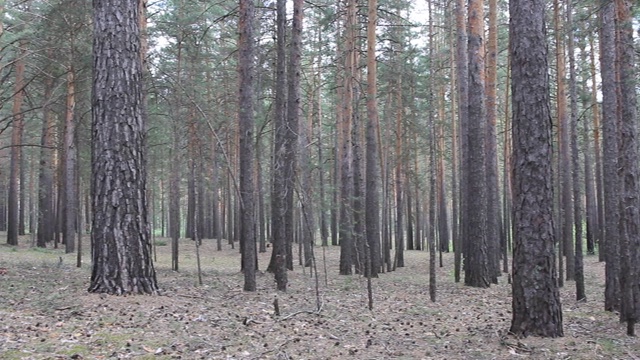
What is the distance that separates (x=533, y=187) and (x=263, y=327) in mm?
4131

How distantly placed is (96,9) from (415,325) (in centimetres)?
711

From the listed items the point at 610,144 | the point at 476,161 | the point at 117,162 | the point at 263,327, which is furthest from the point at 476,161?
the point at 117,162

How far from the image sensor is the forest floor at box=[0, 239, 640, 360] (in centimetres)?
550

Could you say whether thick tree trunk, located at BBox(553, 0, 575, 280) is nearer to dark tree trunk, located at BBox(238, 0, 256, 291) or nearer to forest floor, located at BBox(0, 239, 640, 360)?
forest floor, located at BBox(0, 239, 640, 360)

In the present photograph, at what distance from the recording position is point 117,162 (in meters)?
7.51

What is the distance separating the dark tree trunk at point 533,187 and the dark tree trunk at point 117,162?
5.53 meters

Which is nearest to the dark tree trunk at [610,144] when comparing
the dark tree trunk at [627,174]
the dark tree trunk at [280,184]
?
the dark tree trunk at [627,174]

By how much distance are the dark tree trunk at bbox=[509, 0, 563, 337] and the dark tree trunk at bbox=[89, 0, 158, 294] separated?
5.53m

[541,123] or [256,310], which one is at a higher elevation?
[541,123]

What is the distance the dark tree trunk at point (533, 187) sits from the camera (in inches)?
255

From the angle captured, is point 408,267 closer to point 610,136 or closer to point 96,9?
point 610,136

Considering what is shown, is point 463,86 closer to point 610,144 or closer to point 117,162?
point 610,144

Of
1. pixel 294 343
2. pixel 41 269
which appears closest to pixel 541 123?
pixel 294 343

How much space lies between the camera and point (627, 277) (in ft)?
23.6
